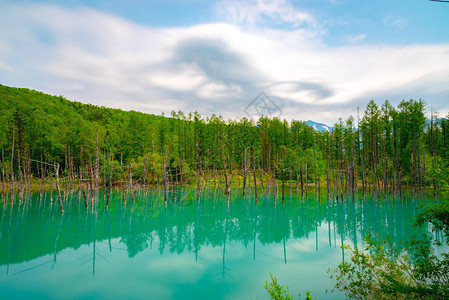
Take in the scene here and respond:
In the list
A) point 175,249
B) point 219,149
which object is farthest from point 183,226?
point 219,149

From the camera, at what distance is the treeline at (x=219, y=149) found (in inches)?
1415

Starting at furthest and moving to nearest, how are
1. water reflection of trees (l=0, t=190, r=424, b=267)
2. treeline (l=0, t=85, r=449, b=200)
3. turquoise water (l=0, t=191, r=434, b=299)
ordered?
1. treeline (l=0, t=85, r=449, b=200)
2. water reflection of trees (l=0, t=190, r=424, b=267)
3. turquoise water (l=0, t=191, r=434, b=299)

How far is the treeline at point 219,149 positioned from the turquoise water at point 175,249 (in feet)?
32.3

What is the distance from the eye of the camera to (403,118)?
42.9m

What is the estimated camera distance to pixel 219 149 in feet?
171

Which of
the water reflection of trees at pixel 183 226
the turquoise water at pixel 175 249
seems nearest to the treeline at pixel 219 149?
Result: the water reflection of trees at pixel 183 226

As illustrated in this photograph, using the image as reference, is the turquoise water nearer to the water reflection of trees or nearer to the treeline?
the water reflection of trees

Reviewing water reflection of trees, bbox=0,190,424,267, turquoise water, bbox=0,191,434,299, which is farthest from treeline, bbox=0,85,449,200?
turquoise water, bbox=0,191,434,299

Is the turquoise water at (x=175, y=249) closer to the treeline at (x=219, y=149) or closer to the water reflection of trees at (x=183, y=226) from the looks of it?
the water reflection of trees at (x=183, y=226)

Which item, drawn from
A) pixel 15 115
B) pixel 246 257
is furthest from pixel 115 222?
pixel 15 115

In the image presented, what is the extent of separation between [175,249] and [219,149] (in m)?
38.3

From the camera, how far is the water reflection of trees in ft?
48.9

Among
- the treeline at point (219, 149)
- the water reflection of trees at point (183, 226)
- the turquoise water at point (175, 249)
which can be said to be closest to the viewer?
the turquoise water at point (175, 249)

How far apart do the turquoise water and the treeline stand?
9.85 meters
